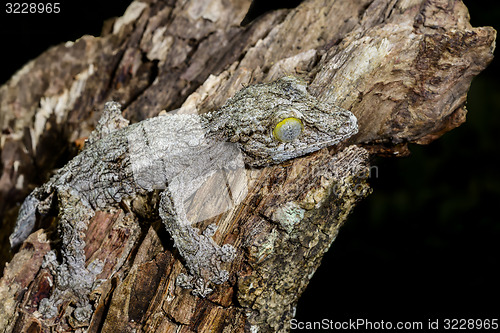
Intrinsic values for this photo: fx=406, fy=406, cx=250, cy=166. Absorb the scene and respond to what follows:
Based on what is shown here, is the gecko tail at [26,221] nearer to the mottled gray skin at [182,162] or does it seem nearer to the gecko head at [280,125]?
the mottled gray skin at [182,162]

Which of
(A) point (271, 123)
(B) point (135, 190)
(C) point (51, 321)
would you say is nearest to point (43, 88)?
(B) point (135, 190)

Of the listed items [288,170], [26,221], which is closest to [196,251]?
[288,170]

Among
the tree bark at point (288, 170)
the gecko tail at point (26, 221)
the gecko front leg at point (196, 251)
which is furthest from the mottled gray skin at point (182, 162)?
the gecko tail at point (26, 221)

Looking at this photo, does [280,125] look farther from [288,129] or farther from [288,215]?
[288,215]

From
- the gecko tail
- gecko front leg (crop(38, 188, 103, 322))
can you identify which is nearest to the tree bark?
gecko front leg (crop(38, 188, 103, 322))

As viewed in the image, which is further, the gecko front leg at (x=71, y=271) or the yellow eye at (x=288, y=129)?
the gecko front leg at (x=71, y=271)

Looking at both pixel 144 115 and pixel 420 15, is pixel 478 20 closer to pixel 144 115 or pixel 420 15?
pixel 420 15

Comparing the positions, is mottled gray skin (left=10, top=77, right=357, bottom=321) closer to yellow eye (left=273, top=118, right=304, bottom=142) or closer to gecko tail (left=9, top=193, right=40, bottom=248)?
yellow eye (left=273, top=118, right=304, bottom=142)
